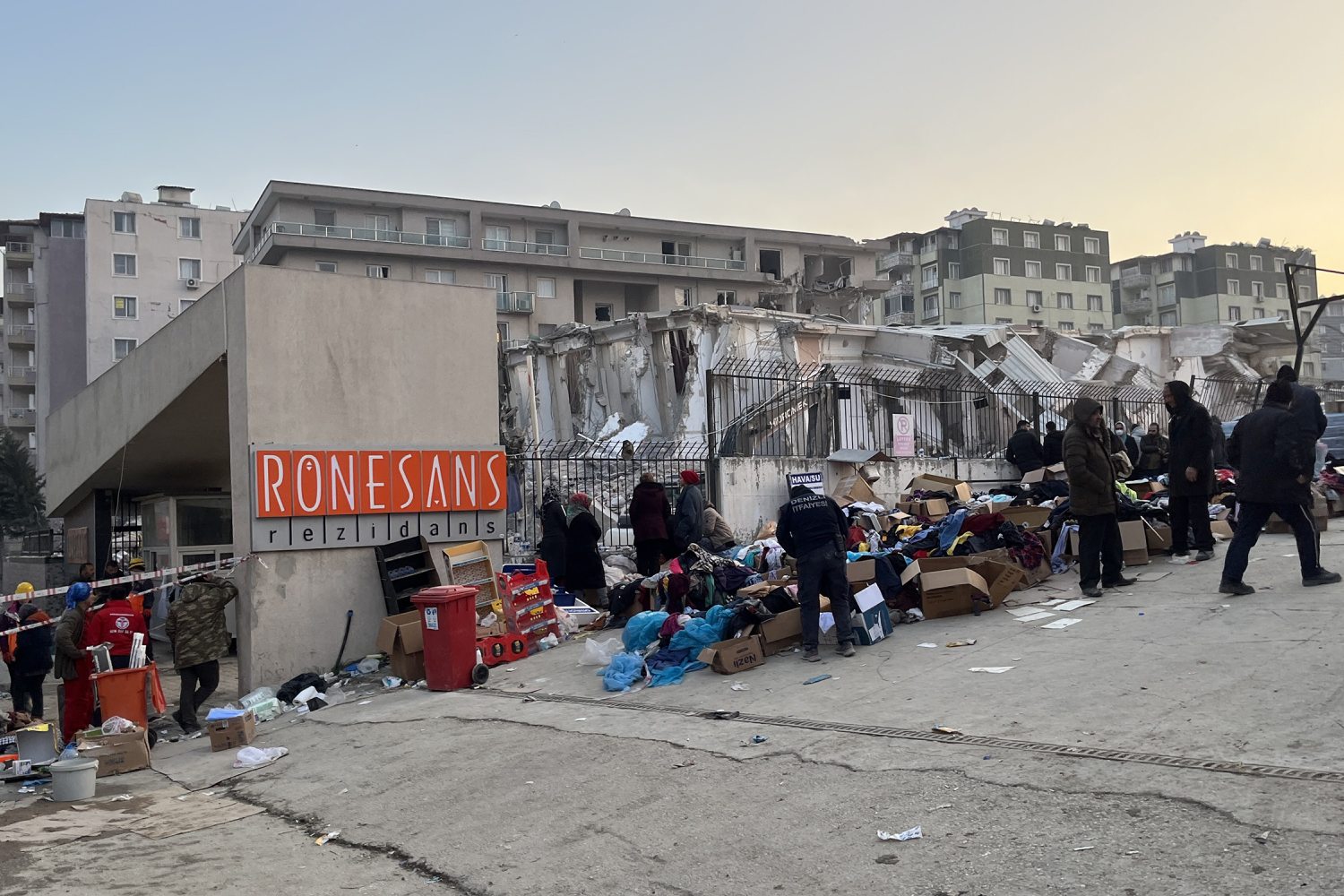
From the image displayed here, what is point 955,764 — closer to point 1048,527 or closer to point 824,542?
point 824,542

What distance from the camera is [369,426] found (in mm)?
11883

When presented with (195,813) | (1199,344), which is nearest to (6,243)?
(1199,344)

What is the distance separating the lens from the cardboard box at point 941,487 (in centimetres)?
1692

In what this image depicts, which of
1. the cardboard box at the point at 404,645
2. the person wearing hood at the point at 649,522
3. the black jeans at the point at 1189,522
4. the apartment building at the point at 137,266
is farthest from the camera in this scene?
the apartment building at the point at 137,266

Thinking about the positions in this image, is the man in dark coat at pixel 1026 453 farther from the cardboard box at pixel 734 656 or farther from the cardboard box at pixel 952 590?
the cardboard box at pixel 734 656

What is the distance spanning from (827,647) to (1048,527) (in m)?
3.57

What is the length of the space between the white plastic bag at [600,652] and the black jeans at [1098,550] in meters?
4.24

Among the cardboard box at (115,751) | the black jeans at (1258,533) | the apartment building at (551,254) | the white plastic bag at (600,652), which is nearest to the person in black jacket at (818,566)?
the white plastic bag at (600,652)

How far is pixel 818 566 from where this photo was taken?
29.3 ft

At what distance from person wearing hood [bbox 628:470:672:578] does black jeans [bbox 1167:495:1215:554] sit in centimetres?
578

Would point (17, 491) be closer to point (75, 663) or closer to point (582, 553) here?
point (582, 553)

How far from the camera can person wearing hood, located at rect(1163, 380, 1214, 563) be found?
1045cm

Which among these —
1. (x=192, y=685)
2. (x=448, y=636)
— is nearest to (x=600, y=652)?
(x=448, y=636)

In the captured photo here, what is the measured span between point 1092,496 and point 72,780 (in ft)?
27.6
